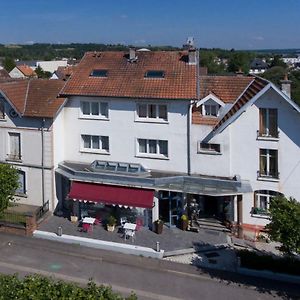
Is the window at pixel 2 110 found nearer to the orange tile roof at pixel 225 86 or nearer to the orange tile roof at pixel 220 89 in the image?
the orange tile roof at pixel 220 89

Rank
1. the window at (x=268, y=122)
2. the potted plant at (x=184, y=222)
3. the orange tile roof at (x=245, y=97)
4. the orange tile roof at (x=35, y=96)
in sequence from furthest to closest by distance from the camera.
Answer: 1. the orange tile roof at (x=35, y=96)
2. the potted plant at (x=184, y=222)
3. the orange tile roof at (x=245, y=97)
4. the window at (x=268, y=122)

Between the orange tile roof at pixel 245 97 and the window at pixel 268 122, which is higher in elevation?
the orange tile roof at pixel 245 97

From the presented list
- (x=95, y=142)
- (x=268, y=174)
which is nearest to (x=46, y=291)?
(x=268, y=174)

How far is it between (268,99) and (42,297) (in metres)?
23.3

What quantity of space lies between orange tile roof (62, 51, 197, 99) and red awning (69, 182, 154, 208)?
7.29 metres

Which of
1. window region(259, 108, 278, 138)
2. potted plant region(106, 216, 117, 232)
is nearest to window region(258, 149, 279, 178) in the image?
window region(259, 108, 278, 138)

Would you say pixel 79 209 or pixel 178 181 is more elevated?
pixel 178 181

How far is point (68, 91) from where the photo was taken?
39625 millimetres

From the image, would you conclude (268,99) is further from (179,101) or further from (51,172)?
(51,172)

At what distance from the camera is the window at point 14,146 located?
40.5 m

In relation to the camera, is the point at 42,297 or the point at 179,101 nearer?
the point at 42,297

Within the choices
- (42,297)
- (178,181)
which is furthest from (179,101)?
(42,297)

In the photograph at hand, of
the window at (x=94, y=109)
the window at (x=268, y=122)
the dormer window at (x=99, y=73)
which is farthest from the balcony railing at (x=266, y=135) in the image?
the dormer window at (x=99, y=73)

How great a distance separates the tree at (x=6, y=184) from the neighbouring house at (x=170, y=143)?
4932 millimetres
